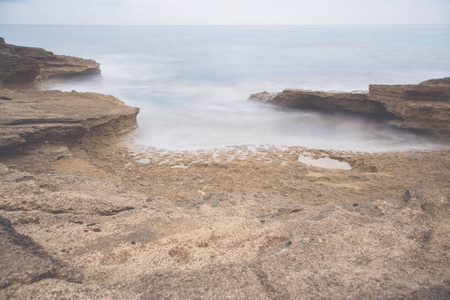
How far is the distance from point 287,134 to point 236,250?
18.8ft

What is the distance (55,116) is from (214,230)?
464 centimetres

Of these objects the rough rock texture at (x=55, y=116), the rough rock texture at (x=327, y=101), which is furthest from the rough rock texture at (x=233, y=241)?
the rough rock texture at (x=327, y=101)

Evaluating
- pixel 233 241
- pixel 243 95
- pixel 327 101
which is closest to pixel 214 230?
pixel 233 241

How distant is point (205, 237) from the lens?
91.9 inches

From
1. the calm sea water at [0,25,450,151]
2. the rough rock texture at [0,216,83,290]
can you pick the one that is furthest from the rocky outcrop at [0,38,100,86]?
the rough rock texture at [0,216,83,290]

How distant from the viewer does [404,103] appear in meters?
7.36

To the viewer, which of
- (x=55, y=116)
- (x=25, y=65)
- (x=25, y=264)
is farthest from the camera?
(x=25, y=65)

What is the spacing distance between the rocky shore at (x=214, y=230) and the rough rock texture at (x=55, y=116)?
0.15ft

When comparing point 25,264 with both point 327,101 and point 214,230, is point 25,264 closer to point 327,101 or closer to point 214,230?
point 214,230

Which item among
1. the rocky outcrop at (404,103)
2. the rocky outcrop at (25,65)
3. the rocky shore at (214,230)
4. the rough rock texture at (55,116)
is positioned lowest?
the rocky shore at (214,230)

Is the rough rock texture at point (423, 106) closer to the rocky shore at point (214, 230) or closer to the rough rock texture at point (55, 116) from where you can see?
the rocky shore at point (214, 230)

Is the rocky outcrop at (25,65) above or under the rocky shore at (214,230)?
above

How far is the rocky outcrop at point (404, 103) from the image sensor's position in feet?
22.6

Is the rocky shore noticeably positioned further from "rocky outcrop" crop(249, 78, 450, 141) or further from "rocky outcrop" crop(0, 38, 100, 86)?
"rocky outcrop" crop(0, 38, 100, 86)
